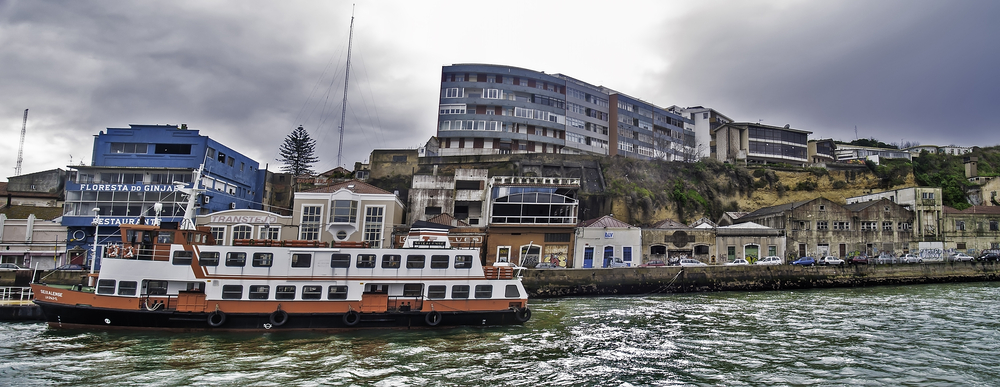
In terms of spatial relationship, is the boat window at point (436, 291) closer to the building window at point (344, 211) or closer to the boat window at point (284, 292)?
the boat window at point (284, 292)

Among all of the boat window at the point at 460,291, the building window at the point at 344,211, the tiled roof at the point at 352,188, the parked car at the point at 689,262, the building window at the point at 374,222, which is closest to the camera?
the boat window at the point at 460,291

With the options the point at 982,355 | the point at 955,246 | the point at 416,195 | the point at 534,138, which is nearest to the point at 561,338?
the point at 982,355

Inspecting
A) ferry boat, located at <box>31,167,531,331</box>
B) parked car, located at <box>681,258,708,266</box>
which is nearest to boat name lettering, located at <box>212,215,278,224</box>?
ferry boat, located at <box>31,167,531,331</box>

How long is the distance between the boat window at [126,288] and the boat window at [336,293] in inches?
294

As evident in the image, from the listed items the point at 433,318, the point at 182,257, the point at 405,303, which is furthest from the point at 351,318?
the point at 182,257

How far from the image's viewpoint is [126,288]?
21297mm

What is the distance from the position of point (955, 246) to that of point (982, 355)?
4412 centimetres

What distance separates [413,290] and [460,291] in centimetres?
206

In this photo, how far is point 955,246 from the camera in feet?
167

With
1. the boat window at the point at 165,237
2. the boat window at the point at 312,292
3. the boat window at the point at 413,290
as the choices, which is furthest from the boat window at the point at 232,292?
the boat window at the point at 413,290

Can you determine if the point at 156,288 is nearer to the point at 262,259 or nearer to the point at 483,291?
the point at 262,259

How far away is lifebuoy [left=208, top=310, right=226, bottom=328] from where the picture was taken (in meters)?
21.1

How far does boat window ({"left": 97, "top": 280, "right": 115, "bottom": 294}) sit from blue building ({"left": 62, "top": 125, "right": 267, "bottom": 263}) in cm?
2179

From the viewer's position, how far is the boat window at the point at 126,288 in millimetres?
21234
